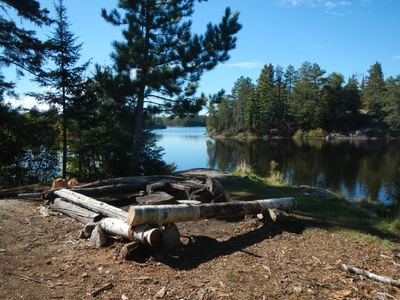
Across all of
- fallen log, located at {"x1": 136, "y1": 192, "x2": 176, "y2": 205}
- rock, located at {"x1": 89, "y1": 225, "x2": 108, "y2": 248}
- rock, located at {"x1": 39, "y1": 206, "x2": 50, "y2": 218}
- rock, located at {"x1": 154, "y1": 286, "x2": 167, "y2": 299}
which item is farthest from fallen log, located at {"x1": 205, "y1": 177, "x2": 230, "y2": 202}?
rock, located at {"x1": 154, "y1": 286, "x2": 167, "y2": 299}

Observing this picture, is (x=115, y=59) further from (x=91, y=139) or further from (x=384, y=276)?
(x=384, y=276)

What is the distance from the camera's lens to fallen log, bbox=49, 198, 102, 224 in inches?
284

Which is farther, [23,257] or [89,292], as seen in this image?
[23,257]

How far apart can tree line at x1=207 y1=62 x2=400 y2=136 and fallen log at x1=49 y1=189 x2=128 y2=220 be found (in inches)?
2422

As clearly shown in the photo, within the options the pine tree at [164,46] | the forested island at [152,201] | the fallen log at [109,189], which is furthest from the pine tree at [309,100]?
the fallen log at [109,189]

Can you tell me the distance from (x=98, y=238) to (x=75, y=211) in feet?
6.31

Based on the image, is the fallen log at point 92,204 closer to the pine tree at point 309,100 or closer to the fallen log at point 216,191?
the fallen log at point 216,191

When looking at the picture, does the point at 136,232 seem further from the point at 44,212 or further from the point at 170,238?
the point at 44,212

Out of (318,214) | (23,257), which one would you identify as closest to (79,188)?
(23,257)

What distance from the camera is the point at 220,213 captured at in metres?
6.73

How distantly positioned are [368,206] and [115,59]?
1020cm

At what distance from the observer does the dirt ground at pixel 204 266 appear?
4.50 metres

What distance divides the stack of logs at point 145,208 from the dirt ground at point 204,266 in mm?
270

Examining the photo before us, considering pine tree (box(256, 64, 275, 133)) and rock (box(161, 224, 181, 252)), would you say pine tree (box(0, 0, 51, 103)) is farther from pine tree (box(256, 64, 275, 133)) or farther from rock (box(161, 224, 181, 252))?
pine tree (box(256, 64, 275, 133))
